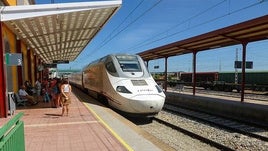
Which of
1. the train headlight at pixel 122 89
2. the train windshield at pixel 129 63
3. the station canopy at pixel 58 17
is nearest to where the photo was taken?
the station canopy at pixel 58 17

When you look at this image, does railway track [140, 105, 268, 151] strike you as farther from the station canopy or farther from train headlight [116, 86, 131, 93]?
the station canopy

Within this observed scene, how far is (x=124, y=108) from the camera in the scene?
12523 millimetres

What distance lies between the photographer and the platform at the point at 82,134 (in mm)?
6816

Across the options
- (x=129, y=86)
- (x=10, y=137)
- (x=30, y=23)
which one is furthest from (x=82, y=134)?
(x=30, y=23)

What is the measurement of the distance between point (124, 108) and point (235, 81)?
3370cm

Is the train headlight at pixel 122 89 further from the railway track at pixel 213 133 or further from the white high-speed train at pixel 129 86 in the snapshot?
the railway track at pixel 213 133

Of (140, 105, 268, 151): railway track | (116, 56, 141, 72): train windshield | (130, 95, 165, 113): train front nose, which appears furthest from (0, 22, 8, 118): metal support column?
(140, 105, 268, 151): railway track

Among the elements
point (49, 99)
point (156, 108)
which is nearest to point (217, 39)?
point (156, 108)

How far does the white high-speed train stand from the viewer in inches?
480

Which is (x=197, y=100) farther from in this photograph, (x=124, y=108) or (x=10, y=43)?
(x=10, y=43)

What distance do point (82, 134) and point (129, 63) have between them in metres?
6.63

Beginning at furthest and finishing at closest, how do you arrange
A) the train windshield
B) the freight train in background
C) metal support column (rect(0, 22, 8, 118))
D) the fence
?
1. the freight train in background
2. the train windshield
3. metal support column (rect(0, 22, 8, 118))
4. the fence

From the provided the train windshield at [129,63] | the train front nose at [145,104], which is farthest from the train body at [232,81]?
the train front nose at [145,104]

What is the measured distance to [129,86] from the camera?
12766 mm
